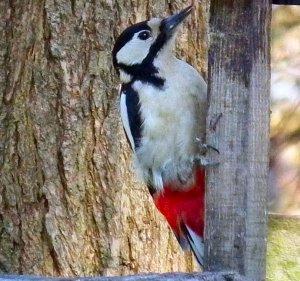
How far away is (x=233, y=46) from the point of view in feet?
9.33

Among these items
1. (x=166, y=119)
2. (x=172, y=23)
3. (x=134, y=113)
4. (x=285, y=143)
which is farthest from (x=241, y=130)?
(x=285, y=143)

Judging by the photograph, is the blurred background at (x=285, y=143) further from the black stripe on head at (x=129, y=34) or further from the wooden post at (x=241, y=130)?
the wooden post at (x=241, y=130)

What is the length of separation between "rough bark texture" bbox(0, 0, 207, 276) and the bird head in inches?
32.8

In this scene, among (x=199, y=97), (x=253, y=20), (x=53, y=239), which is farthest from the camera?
(x=53, y=239)

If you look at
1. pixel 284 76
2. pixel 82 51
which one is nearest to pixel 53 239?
pixel 82 51

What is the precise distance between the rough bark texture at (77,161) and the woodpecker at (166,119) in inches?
29.7

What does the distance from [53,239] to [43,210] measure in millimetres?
135

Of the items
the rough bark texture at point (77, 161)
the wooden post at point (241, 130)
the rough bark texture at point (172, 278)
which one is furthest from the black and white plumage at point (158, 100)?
the rough bark texture at point (77, 161)

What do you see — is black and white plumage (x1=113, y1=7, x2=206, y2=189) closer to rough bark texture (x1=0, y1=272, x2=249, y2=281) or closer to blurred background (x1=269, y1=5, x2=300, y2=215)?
rough bark texture (x1=0, y1=272, x2=249, y2=281)

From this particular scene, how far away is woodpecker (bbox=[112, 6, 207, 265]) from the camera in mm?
3264

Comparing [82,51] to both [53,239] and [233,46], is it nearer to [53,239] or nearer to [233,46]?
[53,239]

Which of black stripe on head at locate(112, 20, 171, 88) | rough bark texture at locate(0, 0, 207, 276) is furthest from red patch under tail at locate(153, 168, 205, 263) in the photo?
rough bark texture at locate(0, 0, 207, 276)

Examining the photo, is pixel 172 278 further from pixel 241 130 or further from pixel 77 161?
pixel 77 161

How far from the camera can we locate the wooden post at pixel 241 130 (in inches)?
111
